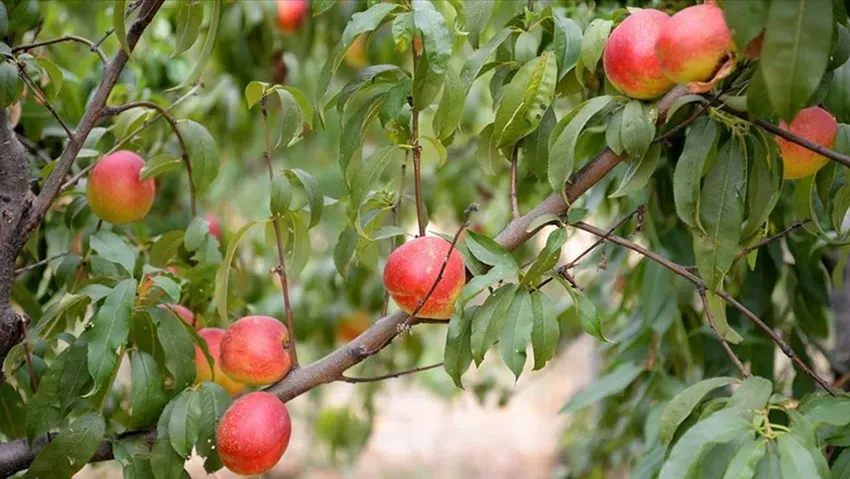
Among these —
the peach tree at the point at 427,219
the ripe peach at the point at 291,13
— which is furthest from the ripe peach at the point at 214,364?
the ripe peach at the point at 291,13

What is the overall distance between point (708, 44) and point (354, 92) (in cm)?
31

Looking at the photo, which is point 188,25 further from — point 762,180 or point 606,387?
point 606,387

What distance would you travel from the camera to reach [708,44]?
2.10 feet

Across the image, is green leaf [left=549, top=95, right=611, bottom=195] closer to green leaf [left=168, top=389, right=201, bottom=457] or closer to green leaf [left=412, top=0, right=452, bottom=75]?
green leaf [left=412, top=0, right=452, bottom=75]

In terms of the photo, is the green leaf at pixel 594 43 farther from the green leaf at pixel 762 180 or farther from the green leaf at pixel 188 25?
the green leaf at pixel 188 25

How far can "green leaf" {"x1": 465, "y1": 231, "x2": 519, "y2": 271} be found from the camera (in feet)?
2.41

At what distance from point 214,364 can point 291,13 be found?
30.9 inches

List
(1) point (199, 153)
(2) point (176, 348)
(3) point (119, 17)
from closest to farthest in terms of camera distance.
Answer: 1. (3) point (119, 17)
2. (2) point (176, 348)
3. (1) point (199, 153)

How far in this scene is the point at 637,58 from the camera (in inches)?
28.2

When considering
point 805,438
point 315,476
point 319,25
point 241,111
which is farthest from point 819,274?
point 315,476

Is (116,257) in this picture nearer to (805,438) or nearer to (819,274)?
(805,438)

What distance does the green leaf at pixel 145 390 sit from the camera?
815 mm

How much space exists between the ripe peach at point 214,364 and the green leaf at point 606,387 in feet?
1.42

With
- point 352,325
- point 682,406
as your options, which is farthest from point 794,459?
point 352,325
